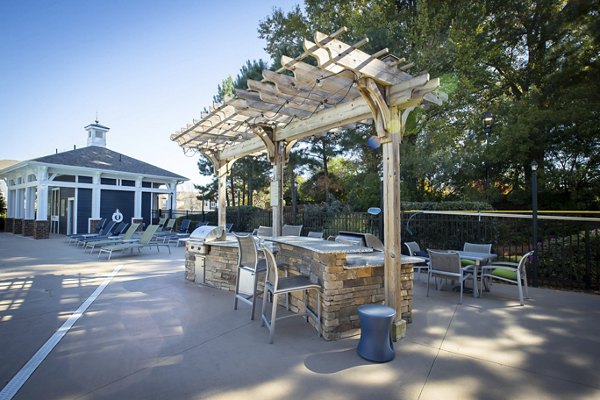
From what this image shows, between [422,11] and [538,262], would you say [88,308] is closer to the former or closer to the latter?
[538,262]

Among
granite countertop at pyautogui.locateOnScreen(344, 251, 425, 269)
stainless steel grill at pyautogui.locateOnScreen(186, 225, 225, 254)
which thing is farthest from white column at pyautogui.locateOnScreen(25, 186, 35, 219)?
granite countertop at pyautogui.locateOnScreen(344, 251, 425, 269)

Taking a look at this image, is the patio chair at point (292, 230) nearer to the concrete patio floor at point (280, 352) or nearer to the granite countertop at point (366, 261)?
the concrete patio floor at point (280, 352)

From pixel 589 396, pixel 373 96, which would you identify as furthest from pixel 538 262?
pixel 373 96

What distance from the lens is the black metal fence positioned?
5.42 m

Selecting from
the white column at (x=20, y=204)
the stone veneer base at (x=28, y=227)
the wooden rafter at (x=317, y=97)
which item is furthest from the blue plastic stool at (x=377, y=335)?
the white column at (x=20, y=204)

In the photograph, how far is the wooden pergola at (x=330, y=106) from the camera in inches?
117

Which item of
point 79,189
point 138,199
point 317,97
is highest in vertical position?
point 317,97

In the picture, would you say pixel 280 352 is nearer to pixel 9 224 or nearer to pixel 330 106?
pixel 330 106

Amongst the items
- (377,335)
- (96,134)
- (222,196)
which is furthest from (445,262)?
(96,134)

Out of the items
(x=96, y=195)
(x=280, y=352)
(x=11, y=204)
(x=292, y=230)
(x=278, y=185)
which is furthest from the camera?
(x=11, y=204)

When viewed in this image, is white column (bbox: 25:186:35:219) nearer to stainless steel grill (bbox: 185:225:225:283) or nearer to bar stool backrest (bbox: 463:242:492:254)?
stainless steel grill (bbox: 185:225:225:283)

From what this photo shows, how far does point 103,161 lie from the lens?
1630cm

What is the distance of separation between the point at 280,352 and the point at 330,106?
3378 millimetres

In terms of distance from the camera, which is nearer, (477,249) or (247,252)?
(247,252)
